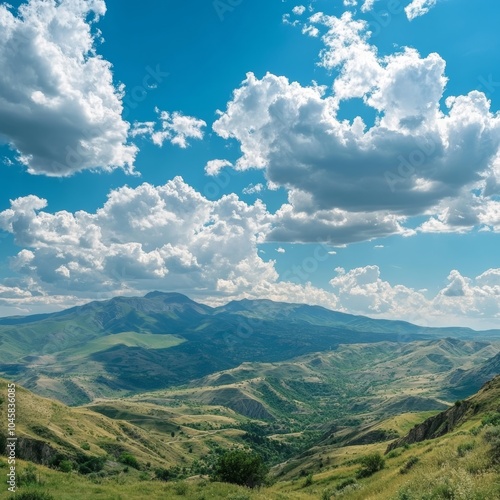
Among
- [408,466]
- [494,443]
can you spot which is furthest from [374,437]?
[494,443]

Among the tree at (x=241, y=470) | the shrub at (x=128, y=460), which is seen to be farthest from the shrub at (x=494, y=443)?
the shrub at (x=128, y=460)

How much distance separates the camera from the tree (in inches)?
1580

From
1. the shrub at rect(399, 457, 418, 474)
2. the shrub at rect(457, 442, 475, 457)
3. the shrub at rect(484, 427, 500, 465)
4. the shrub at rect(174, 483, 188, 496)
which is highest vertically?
the shrub at rect(484, 427, 500, 465)

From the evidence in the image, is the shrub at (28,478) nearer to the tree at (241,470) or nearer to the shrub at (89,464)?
the tree at (241,470)

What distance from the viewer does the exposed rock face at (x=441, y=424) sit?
66.4 meters

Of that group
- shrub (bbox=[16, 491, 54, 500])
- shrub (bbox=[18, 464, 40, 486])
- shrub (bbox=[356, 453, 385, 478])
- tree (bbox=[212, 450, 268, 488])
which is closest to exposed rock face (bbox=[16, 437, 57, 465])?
tree (bbox=[212, 450, 268, 488])

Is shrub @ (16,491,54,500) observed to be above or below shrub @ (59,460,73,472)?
above

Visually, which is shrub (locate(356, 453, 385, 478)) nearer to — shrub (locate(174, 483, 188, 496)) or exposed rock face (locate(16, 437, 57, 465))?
shrub (locate(174, 483, 188, 496))

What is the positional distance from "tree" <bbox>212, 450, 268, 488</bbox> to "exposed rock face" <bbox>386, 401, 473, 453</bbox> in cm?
3799

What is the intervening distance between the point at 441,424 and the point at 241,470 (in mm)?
49572

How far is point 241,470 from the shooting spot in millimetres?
40656

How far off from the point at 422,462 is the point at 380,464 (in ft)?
40.0

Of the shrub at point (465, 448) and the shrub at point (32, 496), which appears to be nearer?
the shrub at point (32, 496)

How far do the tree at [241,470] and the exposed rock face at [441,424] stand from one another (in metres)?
38.0
